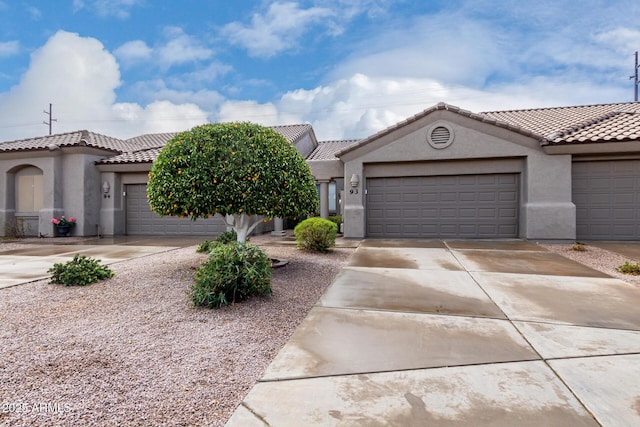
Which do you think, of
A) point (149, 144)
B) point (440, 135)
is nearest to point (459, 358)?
point (440, 135)

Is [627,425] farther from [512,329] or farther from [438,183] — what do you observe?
[438,183]

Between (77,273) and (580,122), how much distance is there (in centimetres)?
1626

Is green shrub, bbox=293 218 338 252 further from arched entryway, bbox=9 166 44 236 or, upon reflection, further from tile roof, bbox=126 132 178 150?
arched entryway, bbox=9 166 44 236

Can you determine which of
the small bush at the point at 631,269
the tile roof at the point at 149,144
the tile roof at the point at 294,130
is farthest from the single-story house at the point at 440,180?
the small bush at the point at 631,269

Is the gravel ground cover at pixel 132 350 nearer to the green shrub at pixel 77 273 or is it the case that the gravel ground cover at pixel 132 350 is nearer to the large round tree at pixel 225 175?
the green shrub at pixel 77 273

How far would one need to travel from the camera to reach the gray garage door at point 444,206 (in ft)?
37.9

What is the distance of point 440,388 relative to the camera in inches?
100

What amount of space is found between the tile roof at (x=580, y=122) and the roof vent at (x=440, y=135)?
2772 mm

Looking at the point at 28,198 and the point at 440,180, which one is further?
the point at 28,198

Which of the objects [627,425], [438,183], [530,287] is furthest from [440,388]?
[438,183]

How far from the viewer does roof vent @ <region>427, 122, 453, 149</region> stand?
37.6 ft

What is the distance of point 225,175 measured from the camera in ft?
Answer: 19.1

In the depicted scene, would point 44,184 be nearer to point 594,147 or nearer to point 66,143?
point 66,143

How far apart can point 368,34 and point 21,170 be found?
16.0 meters
